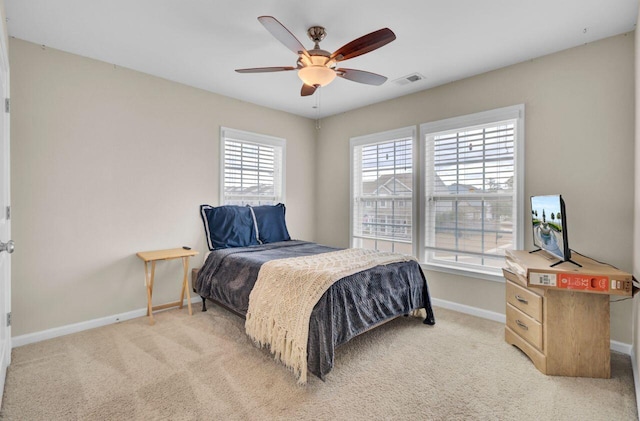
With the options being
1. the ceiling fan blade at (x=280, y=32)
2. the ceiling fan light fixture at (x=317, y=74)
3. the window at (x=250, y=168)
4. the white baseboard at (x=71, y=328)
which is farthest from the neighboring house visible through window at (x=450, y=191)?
the white baseboard at (x=71, y=328)

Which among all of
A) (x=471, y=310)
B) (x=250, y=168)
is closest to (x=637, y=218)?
(x=471, y=310)

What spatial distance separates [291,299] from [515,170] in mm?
2499

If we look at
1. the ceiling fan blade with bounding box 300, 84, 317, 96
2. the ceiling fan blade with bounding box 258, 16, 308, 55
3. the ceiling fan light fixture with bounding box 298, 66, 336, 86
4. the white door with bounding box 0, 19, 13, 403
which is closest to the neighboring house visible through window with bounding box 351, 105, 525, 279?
the ceiling fan blade with bounding box 300, 84, 317, 96

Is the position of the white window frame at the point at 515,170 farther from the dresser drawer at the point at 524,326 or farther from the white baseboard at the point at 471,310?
the dresser drawer at the point at 524,326

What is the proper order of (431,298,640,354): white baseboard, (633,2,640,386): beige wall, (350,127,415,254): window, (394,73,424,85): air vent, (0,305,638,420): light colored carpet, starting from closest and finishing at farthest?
(0,305,638,420): light colored carpet, (633,2,640,386): beige wall, (431,298,640,354): white baseboard, (394,73,424,85): air vent, (350,127,415,254): window

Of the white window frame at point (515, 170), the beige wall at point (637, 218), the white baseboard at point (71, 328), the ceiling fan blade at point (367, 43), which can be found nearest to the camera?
the ceiling fan blade at point (367, 43)

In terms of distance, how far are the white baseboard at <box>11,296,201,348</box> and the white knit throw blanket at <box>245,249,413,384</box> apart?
4.83 ft

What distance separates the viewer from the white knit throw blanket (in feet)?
6.89

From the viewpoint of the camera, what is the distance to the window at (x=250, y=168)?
3.95 m

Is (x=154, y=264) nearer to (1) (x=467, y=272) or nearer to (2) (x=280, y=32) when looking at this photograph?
(2) (x=280, y=32)

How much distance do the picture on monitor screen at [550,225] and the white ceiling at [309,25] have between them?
53.1 inches

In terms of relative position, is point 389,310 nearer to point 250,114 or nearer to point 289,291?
point 289,291

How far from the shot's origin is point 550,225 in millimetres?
2307

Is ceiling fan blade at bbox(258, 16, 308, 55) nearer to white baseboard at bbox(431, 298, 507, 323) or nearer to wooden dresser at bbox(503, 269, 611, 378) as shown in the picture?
wooden dresser at bbox(503, 269, 611, 378)
